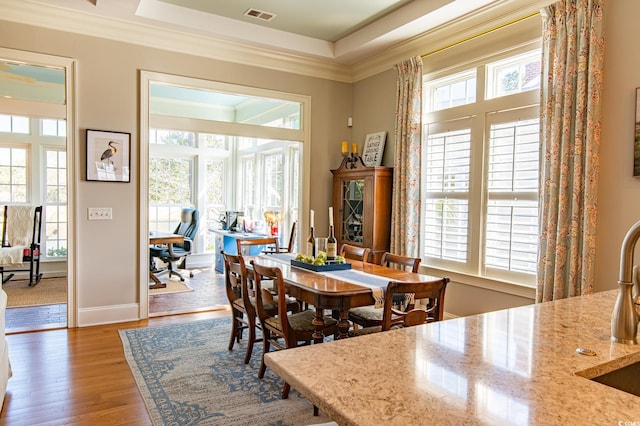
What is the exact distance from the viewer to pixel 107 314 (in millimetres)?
4500

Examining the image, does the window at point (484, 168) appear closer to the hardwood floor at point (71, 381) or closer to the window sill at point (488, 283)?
the window sill at point (488, 283)

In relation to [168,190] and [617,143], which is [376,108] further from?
[168,190]

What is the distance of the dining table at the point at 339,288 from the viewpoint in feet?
8.58

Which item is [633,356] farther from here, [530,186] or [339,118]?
[339,118]

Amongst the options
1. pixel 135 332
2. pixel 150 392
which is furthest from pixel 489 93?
pixel 135 332

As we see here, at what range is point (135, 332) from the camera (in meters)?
4.21

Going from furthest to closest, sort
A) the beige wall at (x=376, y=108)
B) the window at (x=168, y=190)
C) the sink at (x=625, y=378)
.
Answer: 1. the window at (x=168, y=190)
2. the beige wall at (x=376, y=108)
3. the sink at (x=625, y=378)

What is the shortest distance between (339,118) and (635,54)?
350cm

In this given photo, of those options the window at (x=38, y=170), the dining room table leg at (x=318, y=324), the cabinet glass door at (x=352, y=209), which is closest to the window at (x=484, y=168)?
the cabinet glass door at (x=352, y=209)

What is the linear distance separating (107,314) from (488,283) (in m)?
3.89

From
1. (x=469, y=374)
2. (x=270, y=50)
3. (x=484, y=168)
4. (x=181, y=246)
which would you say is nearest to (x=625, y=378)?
(x=469, y=374)

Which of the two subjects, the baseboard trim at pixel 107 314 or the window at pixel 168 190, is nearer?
the baseboard trim at pixel 107 314

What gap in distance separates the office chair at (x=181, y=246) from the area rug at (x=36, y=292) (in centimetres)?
140

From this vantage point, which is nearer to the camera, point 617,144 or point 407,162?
point 617,144
